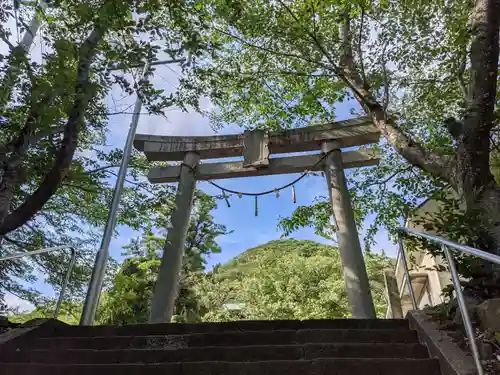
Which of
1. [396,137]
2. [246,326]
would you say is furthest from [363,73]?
[246,326]

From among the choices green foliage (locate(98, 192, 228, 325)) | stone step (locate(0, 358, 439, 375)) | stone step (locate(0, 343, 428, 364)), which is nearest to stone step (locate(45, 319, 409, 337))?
stone step (locate(0, 343, 428, 364))

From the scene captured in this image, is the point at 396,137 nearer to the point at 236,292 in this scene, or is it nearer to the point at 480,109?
the point at 480,109

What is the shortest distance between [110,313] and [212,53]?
7174 millimetres

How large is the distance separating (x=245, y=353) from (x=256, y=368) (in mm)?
287

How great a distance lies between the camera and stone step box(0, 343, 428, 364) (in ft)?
8.36

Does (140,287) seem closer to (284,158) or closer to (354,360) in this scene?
(284,158)

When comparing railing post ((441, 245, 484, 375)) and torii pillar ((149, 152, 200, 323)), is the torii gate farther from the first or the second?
railing post ((441, 245, 484, 375))

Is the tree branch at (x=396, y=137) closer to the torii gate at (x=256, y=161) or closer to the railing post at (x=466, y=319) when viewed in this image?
the torii gate at (x=256, y=161)

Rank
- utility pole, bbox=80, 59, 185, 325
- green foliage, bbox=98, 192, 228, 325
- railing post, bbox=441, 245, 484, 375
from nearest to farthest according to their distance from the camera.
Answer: railing post, bbox=441, 245, 484, 375 < utility pole, bbox=80, 59, 185, 325 < green foliage, bbox=98, 192, 228, 325

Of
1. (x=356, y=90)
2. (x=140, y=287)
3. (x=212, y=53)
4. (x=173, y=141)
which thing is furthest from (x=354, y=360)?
(x=140, y=287)

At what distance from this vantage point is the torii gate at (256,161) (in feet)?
16.8

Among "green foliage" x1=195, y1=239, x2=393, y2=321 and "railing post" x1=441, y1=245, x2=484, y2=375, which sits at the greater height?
"green foliage" x1=195, y1=239, x2=393, y2=321

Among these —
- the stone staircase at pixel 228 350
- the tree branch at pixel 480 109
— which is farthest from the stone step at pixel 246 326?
the tree branch at pixel 480 109

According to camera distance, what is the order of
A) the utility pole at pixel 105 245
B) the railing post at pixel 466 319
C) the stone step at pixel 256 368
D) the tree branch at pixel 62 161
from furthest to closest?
the utility pole at pixel 105 245
the tree branch at pixel 62 161
the stone step at pixel 256 368
the railing post at pixel 466 319
